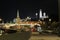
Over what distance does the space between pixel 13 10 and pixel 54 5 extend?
139 cm

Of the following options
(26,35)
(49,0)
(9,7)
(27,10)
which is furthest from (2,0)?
(26,35)

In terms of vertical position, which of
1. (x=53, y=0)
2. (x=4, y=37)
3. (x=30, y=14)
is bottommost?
(x=4, y=37)

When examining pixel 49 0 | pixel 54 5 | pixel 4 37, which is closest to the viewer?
pixel 4 37

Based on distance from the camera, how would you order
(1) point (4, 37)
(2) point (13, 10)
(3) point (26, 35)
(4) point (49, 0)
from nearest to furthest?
1. (1) point (4, 37)
2. (3) point (26, 35)
3. (4) point (49, 0)
4. (2) point (13, 10)

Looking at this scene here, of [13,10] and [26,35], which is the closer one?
[26,35]

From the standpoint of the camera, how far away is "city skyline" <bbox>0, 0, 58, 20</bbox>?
15.4ft

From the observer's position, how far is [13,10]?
210 inches

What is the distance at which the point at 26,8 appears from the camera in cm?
521

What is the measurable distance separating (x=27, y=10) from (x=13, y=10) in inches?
18.9

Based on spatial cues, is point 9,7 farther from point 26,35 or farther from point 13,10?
point 26,35

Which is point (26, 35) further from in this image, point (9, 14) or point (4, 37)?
point (9, 14)

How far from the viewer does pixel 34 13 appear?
4969mm

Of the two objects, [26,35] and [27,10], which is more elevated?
[27,10]

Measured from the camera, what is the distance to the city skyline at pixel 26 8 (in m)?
4.70
